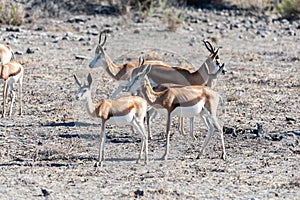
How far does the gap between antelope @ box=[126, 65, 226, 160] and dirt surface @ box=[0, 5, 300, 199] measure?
0.50 metres

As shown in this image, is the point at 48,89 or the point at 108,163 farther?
the point at 48,89

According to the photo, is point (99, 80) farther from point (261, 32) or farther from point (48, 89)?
point (261, 32)

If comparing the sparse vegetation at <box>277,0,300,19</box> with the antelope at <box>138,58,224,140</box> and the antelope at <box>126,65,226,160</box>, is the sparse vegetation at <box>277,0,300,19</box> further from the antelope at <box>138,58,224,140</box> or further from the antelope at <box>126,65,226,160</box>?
the antelope at <box>126,65,226,160</box>

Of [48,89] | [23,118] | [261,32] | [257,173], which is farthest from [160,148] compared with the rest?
[261,32]

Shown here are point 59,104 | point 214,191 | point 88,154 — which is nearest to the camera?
point 214,191

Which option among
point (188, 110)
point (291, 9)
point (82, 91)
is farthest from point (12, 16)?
point (188, 110)

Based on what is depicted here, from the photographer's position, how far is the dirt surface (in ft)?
25.8

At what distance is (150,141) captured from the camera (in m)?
10.1

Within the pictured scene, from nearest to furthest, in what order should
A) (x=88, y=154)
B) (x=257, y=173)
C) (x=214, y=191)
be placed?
(x=214, y=191) < (x=257, y=173) < (x=88, y=154)

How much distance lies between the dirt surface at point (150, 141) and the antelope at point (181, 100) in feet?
1.64

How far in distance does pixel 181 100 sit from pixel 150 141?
1323mm

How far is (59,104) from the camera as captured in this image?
12.6m

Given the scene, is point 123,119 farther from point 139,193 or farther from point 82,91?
point 139,193

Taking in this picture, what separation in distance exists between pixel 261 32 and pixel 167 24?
2.81 m
